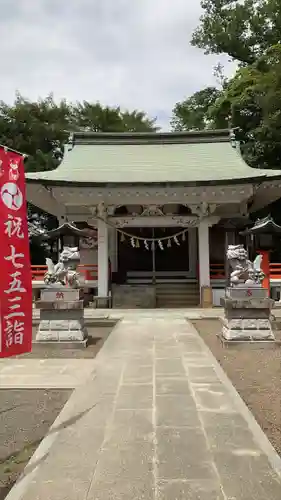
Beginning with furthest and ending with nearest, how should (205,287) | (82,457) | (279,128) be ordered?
Answer: 1. (279,128)
2. (205,287)
3. (82,457)

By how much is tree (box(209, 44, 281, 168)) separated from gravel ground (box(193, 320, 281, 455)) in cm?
1572

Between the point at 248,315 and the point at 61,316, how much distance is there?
370 centimetres

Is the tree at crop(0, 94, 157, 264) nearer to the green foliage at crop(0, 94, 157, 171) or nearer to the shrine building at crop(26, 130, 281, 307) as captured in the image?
the green foliage at crop(0, 94, 157, 171)

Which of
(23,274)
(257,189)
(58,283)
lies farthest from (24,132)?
(23,274)

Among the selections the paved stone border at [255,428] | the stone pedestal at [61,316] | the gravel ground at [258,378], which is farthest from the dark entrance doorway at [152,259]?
the paved stone border at [255,428]

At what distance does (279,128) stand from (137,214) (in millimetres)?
10540

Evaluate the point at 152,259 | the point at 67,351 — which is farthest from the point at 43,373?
the point at 152,259

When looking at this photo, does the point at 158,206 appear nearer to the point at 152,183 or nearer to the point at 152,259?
the point at 152,183

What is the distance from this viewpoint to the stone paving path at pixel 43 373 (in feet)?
19.5

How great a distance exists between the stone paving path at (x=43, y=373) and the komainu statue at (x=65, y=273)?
1.85m

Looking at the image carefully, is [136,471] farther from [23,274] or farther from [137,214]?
[137,214]

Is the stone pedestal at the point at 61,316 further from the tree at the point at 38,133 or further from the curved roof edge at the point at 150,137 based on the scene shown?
the tree at the point at 38,133

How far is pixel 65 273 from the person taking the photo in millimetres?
9008

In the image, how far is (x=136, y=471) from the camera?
3.19m
